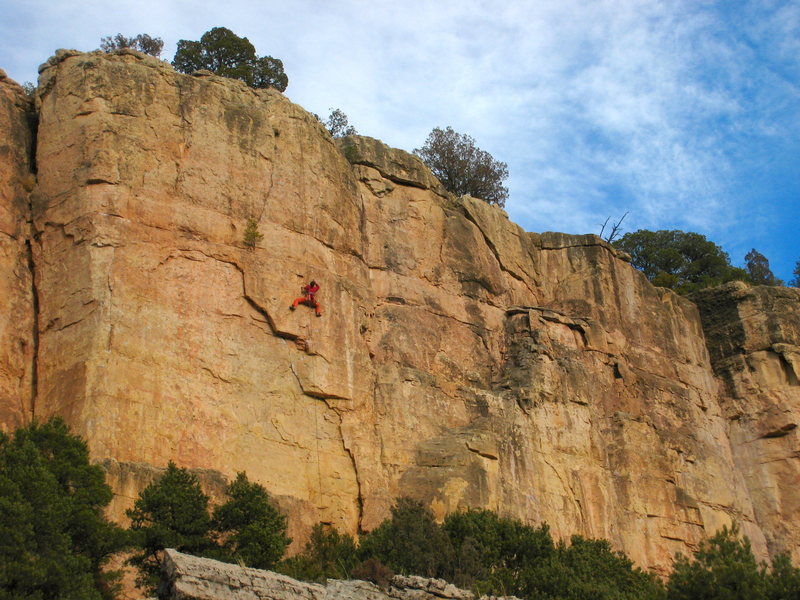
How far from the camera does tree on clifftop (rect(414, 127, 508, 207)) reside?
44812mm

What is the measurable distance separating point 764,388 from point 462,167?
45.1 feet

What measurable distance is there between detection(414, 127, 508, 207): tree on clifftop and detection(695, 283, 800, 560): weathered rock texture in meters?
9.02

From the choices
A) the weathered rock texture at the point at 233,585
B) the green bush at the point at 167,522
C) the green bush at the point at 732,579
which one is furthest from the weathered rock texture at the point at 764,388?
the green bush at the point at 167,522

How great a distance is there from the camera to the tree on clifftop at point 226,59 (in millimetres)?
41344

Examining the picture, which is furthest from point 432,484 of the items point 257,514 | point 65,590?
point 65,590

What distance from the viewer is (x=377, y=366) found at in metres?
30.7

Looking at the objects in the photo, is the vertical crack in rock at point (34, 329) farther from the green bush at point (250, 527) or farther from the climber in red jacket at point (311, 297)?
the climber in red jacket at point (311, 297)

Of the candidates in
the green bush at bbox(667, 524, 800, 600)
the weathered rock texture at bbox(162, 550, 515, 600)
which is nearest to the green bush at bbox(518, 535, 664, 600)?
the green bush at bbox(667, 524, 800, 600)

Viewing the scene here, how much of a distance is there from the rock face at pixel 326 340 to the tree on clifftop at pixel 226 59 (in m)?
8.38

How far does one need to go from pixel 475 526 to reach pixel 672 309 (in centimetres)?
1675

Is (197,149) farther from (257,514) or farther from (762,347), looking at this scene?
(762,347)

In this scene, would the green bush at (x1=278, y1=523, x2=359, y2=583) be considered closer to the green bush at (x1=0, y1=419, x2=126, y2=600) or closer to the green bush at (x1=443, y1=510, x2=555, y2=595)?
the green bush at (x1=443, y1=510, x2=555, y2=595)

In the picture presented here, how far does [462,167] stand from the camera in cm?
4497

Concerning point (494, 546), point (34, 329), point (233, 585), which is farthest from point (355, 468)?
point (233, 585)
